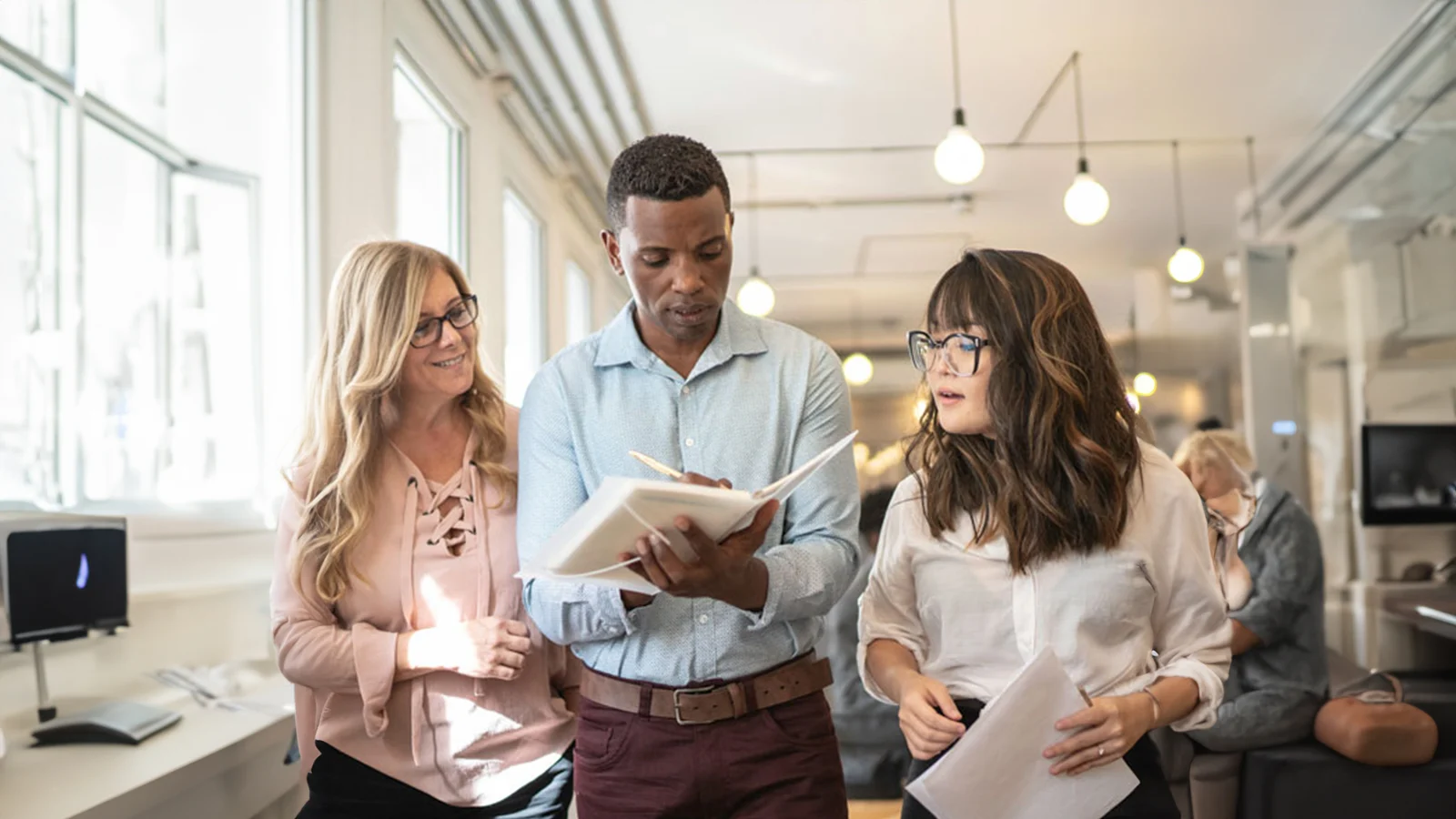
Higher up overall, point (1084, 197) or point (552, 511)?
point (1084, 197)

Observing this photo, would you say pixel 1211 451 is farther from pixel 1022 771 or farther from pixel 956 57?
pixel 956 57

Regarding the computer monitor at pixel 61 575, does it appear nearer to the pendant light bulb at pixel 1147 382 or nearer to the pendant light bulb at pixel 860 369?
the pendant light bulb at pixel 860 369

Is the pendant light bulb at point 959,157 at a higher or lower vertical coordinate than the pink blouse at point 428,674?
higher

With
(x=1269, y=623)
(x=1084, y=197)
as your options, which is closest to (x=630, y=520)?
(x=1269, y=623)

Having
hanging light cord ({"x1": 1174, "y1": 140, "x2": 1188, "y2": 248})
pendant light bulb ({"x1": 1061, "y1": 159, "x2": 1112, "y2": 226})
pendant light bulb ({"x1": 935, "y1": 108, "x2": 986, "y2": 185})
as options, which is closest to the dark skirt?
pendant light bulb ({"x1": 935, "y1": 108, "x2": 986, "y2": 185})

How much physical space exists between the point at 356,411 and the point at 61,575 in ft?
2.05

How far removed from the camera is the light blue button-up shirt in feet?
4.92

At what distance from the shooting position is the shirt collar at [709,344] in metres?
1.60

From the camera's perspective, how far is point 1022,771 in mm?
1406

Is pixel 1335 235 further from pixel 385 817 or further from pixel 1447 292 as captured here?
pixel 385 817

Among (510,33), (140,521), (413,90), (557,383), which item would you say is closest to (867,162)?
(510,33)

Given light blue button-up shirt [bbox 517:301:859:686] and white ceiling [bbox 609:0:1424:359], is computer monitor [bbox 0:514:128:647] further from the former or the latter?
white ceiling [bbox 609:0:1424:359]

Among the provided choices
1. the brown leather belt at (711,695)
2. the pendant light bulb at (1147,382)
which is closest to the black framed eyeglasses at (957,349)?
the brown leather belt at (711,695)

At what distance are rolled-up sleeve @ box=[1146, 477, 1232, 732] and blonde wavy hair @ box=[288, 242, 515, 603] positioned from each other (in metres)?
1.00
